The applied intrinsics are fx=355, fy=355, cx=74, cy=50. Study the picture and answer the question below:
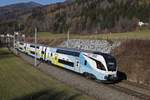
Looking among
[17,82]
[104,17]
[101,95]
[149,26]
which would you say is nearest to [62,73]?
[17,82]

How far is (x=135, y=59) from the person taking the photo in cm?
4222

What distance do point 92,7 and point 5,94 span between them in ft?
417

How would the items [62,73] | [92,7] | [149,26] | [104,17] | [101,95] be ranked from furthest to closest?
Answer: [92,7] < [104,17] < [149,26] < [62,73] < [101,95]

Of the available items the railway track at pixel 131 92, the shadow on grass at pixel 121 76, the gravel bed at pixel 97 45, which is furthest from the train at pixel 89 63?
the gravel bed at pixel 97 45

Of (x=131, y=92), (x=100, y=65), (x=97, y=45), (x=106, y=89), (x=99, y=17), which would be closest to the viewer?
(x=131, y=92)

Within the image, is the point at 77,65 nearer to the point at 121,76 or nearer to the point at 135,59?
the point at 121,76

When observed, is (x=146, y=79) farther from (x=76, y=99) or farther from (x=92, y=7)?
(x=92, y=7)

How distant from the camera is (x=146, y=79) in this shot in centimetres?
3738

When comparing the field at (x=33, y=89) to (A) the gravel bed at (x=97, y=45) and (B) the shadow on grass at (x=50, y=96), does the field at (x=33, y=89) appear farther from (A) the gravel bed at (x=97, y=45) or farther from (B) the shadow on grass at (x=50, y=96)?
(A) the gravel bed at (x=97, y=45)

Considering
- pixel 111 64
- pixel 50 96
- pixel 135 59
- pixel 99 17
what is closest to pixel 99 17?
pixel 99 17

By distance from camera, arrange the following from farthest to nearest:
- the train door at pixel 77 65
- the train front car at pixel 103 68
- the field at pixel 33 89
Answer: the train door at pixel 77 65
the train front car at pixel 103 68
the field at pixel 33 89

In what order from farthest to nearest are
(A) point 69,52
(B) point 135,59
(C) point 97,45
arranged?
(C) point 97,45
(A) point 69,52
(B) point 135,59

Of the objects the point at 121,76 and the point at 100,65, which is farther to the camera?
the point at 121,76

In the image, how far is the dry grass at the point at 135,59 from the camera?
38700 mm
